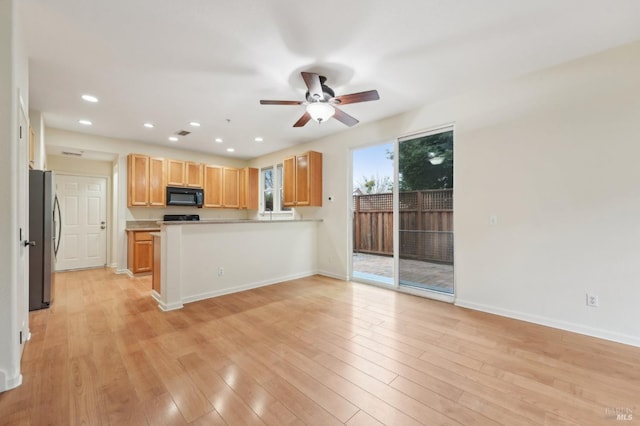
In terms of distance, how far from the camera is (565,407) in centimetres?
166

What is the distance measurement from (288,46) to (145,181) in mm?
4566

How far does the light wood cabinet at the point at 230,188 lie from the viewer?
6729mm

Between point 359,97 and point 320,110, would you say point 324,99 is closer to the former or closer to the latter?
point 320,110

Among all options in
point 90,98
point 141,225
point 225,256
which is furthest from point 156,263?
point 141,225

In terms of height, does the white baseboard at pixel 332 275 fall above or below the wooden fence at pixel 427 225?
below

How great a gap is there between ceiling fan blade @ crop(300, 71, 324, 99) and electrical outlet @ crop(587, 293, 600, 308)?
131 inches

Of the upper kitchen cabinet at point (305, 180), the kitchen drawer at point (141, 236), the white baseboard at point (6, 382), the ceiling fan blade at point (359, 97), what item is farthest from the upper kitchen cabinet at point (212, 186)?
the white baseboard at point (6, 382)

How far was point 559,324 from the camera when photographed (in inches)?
109

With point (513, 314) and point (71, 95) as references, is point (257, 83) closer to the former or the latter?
point (71, 95)

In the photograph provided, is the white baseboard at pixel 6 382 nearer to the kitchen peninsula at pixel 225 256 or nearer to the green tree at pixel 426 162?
the kitchen peninsula at pixel 225 256

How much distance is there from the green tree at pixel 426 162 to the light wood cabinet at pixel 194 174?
4549mm

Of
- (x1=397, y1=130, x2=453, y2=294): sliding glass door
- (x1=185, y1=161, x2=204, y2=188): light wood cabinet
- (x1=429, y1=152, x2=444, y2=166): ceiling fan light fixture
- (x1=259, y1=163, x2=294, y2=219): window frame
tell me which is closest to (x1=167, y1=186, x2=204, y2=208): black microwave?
(x1=185, y1=161, x2=204, y2=188): light wood cabinet

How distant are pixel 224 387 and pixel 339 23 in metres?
2.86

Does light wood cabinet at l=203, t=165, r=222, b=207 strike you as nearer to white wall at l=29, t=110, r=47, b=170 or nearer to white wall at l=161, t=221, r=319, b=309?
white wall at l=161, t=221, r=319, b=309
